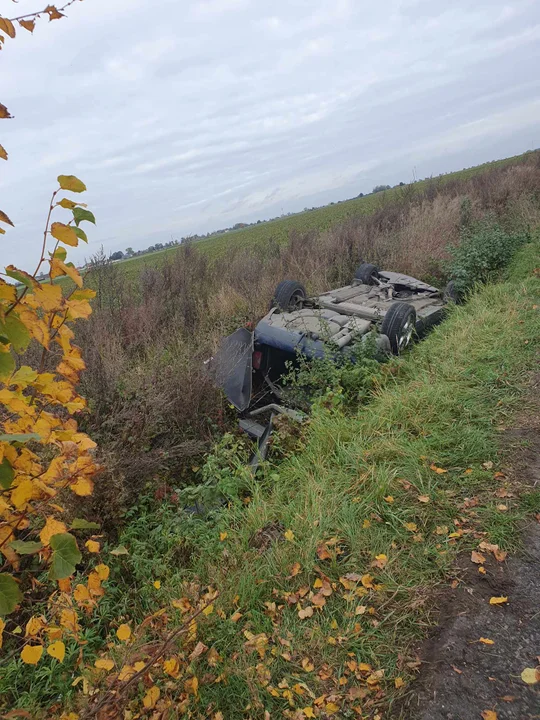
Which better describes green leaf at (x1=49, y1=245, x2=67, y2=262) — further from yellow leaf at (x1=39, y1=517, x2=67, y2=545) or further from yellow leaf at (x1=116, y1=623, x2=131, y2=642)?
yellow leaf at (x1=116, y1=623, x2=131, y2=642)

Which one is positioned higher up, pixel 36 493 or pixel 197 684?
pixel 36 493

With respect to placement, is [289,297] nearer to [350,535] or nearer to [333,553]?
[350,535]

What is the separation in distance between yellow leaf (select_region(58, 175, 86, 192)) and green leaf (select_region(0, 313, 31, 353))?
0.33m

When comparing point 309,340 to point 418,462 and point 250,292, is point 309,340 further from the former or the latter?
point 250,292

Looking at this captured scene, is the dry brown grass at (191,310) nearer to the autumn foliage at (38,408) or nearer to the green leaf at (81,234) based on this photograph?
the autumn foliage at (38,408)

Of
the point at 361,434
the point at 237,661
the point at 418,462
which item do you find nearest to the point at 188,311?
the point at 361,434

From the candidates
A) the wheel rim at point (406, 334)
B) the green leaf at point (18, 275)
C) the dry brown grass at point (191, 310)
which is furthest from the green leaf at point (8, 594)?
the wheel rim at point (406, 334)

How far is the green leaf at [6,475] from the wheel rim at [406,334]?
514 centimetres

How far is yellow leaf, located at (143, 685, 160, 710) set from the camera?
1.90 meters

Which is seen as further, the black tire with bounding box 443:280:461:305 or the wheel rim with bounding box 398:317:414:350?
the black tire with bounding box 443:280:461:305

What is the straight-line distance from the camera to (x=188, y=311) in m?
8.39

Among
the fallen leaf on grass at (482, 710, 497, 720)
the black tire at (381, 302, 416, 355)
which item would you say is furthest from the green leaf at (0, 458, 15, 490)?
the black tire at (381, 302, 416, 355)

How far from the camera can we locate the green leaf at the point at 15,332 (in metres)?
0.95

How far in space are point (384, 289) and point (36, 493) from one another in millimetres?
7082
